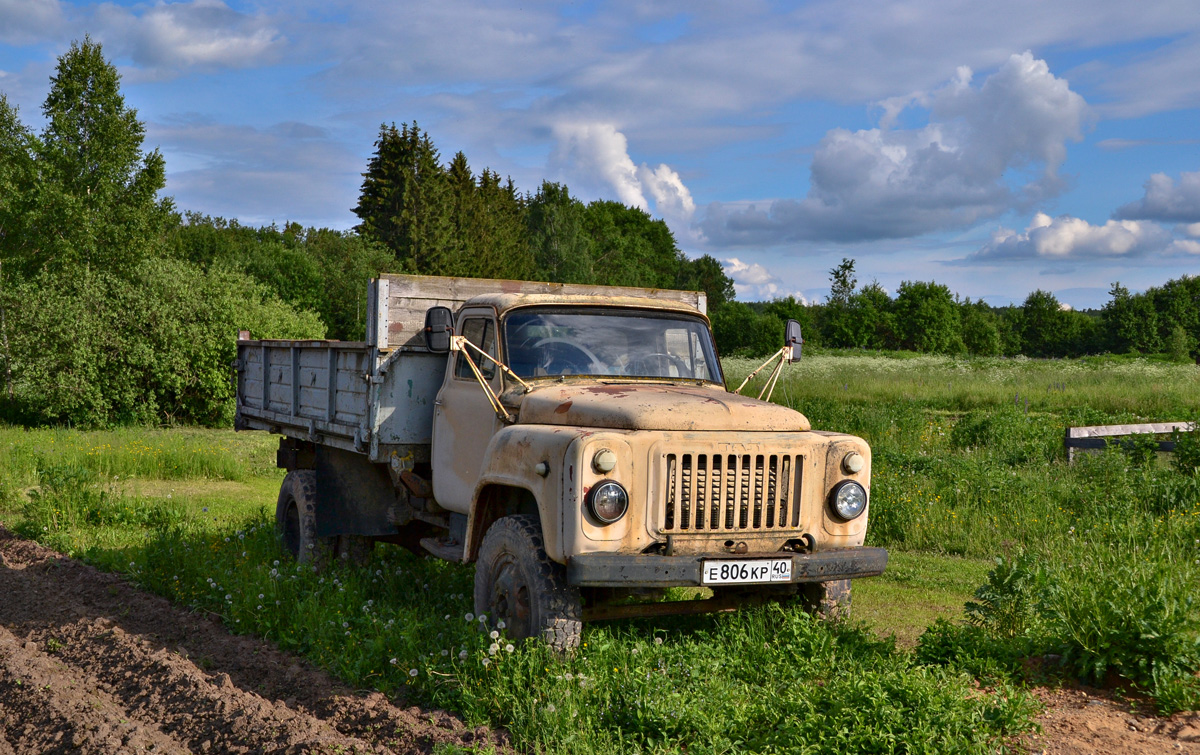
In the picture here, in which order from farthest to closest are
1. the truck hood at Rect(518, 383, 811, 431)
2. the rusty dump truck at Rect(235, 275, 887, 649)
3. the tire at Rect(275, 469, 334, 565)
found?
the tire at Rect(275, 469, 334, 565) < the truck hood at Rect(518, 383, 811, 431) < the rusty dump truck at Rect(235, 275, 887, 649)

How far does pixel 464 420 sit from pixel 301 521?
2.51 m

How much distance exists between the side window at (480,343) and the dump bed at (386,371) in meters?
0.44

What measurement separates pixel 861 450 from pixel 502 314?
8.19 feet

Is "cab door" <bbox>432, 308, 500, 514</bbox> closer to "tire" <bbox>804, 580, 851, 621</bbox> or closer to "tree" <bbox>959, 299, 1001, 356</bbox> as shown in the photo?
"tire" <bbox>804, 580, 851, 621</bbox>

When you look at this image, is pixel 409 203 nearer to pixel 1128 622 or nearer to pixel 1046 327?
pixel 1128 622

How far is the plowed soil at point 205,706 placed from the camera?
466 cm

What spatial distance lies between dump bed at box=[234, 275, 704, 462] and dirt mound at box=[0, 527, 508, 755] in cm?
175

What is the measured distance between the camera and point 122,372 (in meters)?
22.7

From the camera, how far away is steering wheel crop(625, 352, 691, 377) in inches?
263

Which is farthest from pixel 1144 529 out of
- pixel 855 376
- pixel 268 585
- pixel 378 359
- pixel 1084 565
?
pixel 855 376

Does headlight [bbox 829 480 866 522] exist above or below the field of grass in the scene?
above

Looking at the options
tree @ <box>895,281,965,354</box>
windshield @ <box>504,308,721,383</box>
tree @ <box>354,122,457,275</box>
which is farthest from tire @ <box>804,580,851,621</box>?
tree @ <box>895,281,965,354</box>

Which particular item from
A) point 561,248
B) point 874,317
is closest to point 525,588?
point 561,248

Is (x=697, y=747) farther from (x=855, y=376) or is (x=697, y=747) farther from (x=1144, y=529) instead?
(x=855, y=376)
